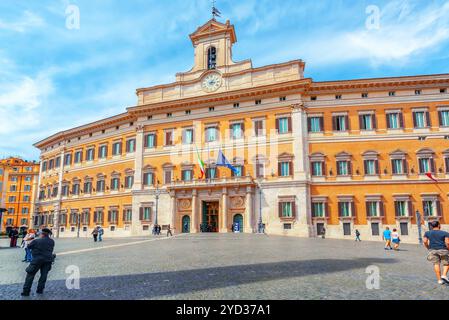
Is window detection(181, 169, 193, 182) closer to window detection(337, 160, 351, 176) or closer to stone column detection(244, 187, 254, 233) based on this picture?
stone column detection(244, 187, 254, 233)

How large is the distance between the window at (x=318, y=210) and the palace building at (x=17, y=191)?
213 feet

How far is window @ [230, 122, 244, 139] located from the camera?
33797mm

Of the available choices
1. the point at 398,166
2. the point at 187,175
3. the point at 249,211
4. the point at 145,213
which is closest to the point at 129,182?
the point at 145,213

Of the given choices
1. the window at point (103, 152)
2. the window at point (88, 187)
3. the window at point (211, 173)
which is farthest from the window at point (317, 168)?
the window at point (88, 187)

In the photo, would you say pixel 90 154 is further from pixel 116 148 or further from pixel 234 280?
pixel 234 280

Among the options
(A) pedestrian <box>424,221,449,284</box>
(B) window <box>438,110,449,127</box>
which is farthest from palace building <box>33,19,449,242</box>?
(A) pedestrian <box>424,221,449,284</box>

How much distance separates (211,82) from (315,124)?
473 inches

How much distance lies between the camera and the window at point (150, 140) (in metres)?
37.7

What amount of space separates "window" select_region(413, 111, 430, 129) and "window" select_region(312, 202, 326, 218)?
10912 mm

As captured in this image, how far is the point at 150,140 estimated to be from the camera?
125 feet

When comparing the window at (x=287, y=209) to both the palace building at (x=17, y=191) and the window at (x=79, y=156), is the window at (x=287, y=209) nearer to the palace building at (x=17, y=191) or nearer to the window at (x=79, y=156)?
the window at (x=79, y=156)
